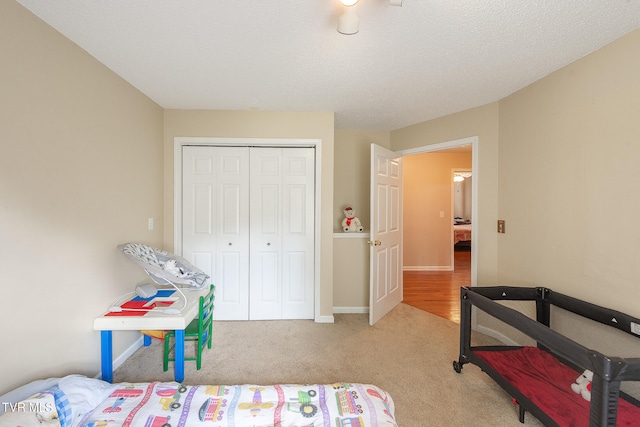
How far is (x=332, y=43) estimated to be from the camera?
174 centimetres

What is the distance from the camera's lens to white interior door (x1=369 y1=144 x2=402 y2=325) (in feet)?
9.64

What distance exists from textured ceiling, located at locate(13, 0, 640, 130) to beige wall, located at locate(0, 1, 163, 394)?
0.80ft

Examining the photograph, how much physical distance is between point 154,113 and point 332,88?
6.06 ft

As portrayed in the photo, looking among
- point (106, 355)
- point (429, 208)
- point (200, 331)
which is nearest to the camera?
point (106, 355)

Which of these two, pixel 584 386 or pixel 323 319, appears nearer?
pixel 584 386

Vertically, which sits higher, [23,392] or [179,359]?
[23,392]

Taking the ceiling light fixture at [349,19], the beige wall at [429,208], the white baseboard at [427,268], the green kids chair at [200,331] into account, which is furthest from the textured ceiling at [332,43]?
the white baseboard at [427,268]

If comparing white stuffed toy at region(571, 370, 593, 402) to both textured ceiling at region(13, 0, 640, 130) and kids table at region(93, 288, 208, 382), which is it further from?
kids table at region(93, 288, 208, 382)

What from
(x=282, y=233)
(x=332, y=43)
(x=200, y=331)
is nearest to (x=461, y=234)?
(x=282, y=233)

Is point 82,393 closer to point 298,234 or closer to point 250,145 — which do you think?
point 298,234

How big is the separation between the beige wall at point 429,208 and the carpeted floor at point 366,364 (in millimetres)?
2505

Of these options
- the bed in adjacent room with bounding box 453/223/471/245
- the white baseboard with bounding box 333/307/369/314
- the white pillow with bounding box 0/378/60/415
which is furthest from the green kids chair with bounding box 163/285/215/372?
the bed in adjacent room with bounding box 453/223/471/245

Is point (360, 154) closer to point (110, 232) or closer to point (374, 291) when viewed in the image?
point (374, 291)

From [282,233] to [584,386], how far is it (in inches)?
102
